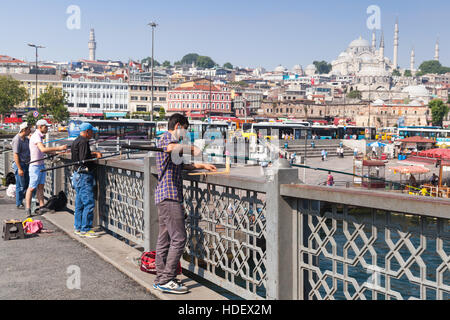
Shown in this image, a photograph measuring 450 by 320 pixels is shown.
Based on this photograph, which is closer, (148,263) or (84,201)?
(148,263)

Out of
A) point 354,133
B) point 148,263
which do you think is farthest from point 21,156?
point 354,133

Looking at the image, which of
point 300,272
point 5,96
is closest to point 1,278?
point 300,272

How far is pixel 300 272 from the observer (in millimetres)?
3824

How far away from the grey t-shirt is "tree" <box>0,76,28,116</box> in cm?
8125

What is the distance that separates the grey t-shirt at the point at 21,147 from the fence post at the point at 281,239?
21.4 feet

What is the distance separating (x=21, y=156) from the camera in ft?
30.8

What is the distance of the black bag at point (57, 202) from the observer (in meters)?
9.07

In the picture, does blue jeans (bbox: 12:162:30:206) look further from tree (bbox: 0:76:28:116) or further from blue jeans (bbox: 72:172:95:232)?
tree (bbox: 0:76:28:116)

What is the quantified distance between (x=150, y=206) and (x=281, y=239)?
2257mm

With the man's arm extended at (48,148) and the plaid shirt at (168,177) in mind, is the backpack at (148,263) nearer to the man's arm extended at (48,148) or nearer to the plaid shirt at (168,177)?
the plaid shirt at (168,177)

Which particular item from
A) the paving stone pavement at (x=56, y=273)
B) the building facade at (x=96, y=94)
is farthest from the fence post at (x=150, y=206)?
the building facade at (x=96, y=94)

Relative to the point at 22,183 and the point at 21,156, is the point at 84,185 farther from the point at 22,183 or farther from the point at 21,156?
the point at 22,183

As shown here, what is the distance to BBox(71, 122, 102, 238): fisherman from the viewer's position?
22.9 feet

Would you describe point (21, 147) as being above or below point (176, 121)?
below
